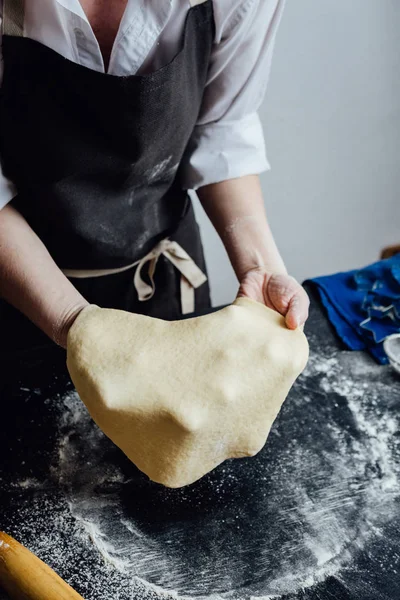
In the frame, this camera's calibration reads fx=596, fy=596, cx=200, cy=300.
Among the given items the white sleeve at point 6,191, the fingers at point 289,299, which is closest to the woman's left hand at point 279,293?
the fingers at point 289,299

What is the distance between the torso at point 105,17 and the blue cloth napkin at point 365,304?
2.03 ft

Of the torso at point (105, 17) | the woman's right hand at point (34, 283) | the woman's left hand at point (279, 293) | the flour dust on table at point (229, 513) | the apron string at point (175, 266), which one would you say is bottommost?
the flour dust on table at point (229, 513)

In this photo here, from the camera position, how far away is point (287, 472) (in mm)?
895

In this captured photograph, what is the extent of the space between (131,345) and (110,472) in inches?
9.9

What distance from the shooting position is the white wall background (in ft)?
5.37

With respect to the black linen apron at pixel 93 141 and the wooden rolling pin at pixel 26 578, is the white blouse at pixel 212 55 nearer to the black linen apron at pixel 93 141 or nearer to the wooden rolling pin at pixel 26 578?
the black linen apron at pixel 93 141

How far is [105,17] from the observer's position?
34.0 inches

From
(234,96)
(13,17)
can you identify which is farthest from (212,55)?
(13,17)

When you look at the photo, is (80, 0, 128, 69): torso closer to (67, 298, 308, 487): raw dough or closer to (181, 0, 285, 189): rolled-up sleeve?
(181, 0, 285, 189): rolled-up sleeve

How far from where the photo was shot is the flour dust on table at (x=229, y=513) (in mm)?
768

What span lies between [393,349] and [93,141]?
0.63 meters

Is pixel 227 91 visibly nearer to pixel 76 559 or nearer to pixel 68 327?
pixel 68 327

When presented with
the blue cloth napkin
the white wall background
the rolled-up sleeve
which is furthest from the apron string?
the white wall background

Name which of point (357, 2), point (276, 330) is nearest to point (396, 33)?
point (357, 2)
